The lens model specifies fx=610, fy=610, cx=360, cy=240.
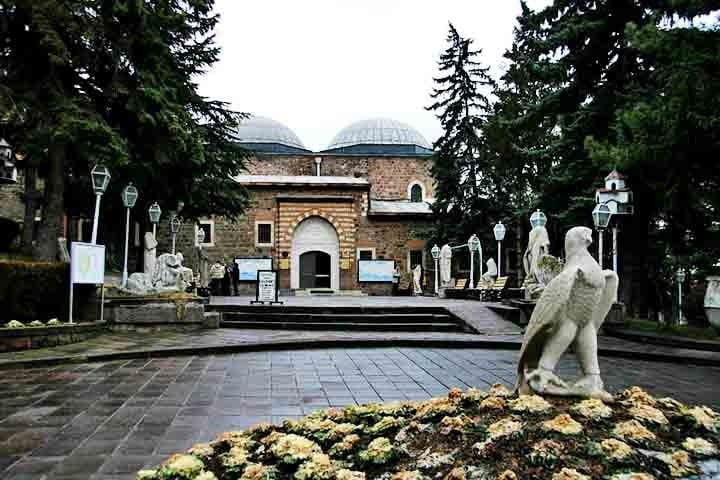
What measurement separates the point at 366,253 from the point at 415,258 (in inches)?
106

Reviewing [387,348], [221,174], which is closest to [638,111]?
[387,348]

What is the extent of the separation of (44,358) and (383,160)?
3198cm

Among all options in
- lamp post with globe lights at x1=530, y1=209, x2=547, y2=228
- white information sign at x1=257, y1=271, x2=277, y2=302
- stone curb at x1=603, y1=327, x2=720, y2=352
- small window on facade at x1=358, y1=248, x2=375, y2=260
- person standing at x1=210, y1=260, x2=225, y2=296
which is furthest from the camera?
small window on facade at x1=358, y1=248, x2=375, y2=260

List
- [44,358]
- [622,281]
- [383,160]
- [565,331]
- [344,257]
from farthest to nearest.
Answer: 1. [383,160]
2. [344,257]
3. [622,281]
4. [44,358]
5. [565,331]

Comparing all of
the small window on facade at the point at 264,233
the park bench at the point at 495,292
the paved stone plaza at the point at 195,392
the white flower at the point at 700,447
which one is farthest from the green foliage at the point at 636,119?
the small window on facade at the point at 264,233

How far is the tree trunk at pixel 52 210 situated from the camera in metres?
15.1

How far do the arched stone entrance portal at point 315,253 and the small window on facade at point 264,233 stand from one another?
1.34 metres

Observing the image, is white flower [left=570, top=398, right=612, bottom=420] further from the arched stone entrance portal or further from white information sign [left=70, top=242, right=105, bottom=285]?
the arched stone entrance portal

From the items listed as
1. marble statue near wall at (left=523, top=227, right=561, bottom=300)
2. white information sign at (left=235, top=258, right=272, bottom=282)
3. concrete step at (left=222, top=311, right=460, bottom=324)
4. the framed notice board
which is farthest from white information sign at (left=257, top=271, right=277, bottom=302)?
white information sign at (left=235, top=258, right=272, bottom=282)

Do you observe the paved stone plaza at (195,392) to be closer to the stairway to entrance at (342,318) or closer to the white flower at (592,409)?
the white flower at (592,409)

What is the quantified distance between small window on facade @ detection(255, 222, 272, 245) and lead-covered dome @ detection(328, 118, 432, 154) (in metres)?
10.9

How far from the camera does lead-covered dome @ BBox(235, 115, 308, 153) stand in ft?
134

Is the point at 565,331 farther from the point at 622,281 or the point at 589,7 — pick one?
the point at 589,7

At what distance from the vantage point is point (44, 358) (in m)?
8.38
